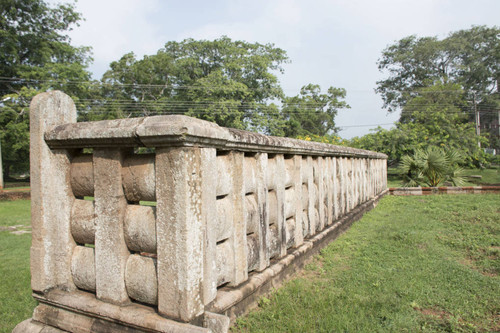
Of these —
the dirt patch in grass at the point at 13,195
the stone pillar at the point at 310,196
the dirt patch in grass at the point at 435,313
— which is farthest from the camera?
the dirt patch in grass at the point at 13,195

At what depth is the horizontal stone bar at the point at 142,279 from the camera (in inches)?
76.2

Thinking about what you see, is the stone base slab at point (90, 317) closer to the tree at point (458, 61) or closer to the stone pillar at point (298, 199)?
the stone pillar at point (298, 199)

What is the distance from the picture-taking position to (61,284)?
2.32m

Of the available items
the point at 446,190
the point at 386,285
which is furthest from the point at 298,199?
the point at 446,190

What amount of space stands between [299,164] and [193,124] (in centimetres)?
210

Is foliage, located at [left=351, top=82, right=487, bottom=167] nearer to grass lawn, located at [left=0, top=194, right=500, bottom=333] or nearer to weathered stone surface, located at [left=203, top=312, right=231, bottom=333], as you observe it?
grass lawn, located at [left=0, top=194, right=500, bottom=333]

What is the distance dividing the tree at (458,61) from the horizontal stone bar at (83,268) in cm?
4036

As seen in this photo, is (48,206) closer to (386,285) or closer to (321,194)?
(386,285)

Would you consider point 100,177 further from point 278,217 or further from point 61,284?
point 278,217

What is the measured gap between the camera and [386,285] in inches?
119

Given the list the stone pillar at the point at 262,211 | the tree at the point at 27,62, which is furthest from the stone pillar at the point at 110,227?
the tree at the point at 27,62

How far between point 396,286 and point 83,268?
101 inches

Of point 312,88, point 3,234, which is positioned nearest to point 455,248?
point 3,234

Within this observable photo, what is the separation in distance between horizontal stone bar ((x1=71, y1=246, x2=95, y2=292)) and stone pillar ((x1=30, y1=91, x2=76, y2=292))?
47 millimetres
